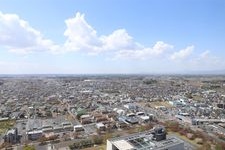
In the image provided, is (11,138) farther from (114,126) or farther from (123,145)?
(123,145)

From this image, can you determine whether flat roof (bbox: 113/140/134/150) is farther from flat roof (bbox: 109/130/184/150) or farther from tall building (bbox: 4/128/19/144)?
tall building (bbox: 4/128/19/144)

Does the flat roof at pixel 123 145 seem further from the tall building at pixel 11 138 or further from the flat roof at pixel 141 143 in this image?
the tall building at pixel 11 138

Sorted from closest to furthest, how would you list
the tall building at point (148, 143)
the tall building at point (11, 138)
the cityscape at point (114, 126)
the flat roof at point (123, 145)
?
1. the tall building at point (148, 143)
2. the flat roof at point (123, 145)
3. the cityscape at point (114, 126)
4. the tall building at point (11, 138)

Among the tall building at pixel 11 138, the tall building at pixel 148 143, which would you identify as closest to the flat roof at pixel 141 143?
the tall building at pixel 148 143

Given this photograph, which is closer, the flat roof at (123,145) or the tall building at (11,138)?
the flat roof at (123,145)

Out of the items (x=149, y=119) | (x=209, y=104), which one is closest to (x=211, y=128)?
(x=149, y=119)

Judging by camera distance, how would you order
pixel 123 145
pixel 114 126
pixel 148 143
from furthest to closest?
pixel 114 126 → pixel 148 143 → pixel 123 145

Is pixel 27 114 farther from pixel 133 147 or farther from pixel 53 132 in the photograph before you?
pixel 133 147

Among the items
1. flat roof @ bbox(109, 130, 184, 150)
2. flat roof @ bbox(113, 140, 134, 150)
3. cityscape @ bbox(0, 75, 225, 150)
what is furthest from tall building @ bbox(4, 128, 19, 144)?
flat roof @ bbox(113, 140, 134, 150)

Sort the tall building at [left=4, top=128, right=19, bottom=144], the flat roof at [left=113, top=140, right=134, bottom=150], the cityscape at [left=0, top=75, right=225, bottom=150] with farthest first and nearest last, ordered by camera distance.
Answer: the tall building at [left=4, top=128, right=19, bottom=144] < the cityscape at [left=0, top=75, right=225, bottom=150] < the flat roof at [left=113, top=140, right=134, bottom=150]

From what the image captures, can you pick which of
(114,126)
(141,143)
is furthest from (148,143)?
(114,126)
